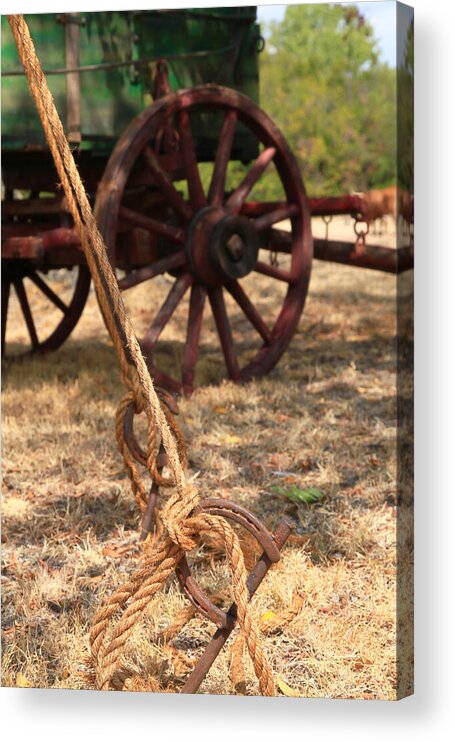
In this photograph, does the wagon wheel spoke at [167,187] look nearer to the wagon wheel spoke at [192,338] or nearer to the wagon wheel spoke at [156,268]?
the wagon wheel spoke at [156,268]

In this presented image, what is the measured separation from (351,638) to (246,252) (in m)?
2.67

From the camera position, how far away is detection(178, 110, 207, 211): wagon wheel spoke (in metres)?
4.93

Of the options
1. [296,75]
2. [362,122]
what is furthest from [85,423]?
[296,75]

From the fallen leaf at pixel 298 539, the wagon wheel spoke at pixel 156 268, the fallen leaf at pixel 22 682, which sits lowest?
the fallen leaf at pixel 298 539

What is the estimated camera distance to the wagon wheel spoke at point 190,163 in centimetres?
493

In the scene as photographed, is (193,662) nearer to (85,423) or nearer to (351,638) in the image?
(351,638)


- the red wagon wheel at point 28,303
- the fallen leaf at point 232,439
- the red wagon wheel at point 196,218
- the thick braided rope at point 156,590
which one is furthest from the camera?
the red wagon wheel at point 28,303

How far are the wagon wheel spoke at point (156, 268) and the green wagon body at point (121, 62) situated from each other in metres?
0.58

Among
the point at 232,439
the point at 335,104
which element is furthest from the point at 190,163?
the point at 335,104

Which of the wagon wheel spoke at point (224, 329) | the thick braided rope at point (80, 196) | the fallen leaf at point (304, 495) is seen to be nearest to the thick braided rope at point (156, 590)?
the thick braided rope at point (80, 196)

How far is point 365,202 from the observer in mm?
5797

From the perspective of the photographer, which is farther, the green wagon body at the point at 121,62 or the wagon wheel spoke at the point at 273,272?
the wagon wheel spoke at the point at 273,272

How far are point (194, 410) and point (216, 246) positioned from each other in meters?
0.75

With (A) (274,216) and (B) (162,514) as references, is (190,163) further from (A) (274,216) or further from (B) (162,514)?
(B) (162,514)
